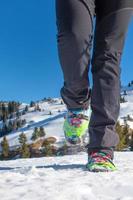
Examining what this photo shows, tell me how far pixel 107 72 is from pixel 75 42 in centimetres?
43

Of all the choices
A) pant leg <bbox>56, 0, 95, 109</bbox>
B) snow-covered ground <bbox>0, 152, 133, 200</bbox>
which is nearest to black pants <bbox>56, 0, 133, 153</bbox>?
pant leg <bbox>56, 0, 95, 109</bbox>

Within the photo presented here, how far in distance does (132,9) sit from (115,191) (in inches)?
83.1

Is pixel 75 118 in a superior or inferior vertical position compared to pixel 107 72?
inferior

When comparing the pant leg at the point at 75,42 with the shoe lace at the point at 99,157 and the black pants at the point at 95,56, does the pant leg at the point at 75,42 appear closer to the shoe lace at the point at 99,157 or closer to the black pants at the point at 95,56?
the black pants at the point at 95,56

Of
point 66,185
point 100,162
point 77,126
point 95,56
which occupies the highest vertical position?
point 95,56

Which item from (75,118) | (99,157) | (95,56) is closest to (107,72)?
(95,56)

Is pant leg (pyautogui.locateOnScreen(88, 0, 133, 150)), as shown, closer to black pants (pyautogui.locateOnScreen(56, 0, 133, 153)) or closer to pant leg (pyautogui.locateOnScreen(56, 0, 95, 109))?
black pants (pyautogui.locateOnScreen(56, 0, 133, 153))

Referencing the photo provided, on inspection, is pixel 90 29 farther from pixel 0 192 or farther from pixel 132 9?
pixel 0 192

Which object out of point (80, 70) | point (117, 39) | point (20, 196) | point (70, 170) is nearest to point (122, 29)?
point (117, 39)

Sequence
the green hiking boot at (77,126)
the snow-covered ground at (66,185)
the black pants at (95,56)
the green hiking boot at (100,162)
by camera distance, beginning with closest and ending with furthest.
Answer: the snow-covered ground at (66,185) → the green hiking boot at (100,162) → the black pants at (95,56) → the green hiking boot at (77,126)

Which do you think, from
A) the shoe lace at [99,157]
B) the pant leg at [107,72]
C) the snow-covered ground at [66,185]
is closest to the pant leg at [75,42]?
the pant leg at [107,72]

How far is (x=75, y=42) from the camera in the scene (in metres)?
4.22

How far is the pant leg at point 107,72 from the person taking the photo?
436 cm

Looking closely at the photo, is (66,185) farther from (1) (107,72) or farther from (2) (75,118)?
(1) (107,72)
